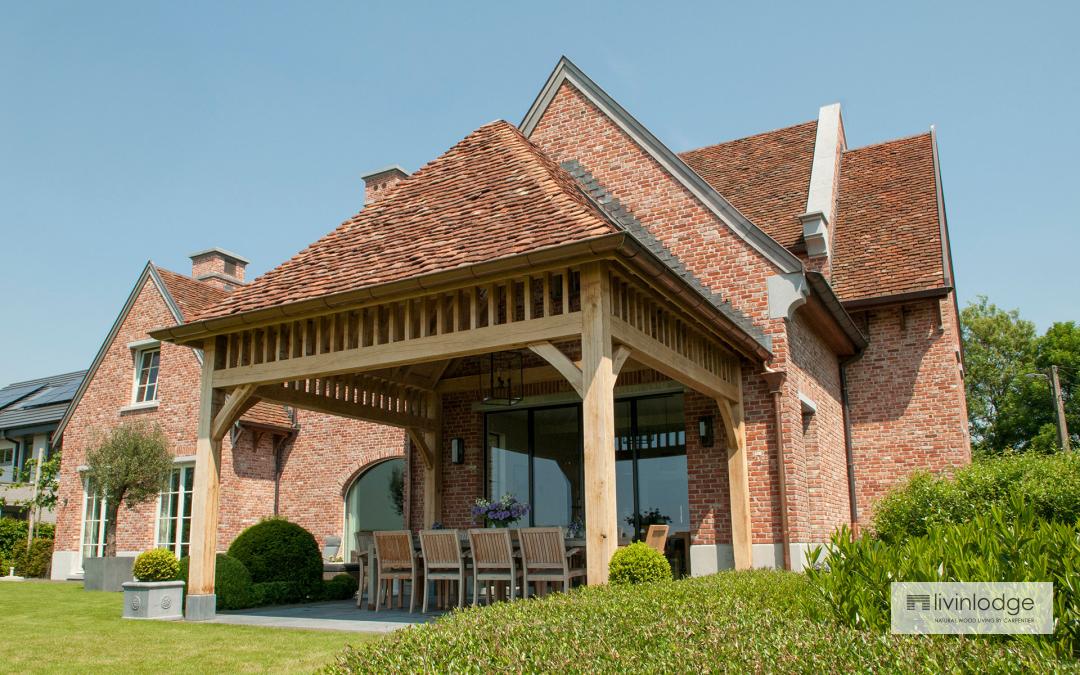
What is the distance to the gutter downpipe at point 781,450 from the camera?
32.3 feet

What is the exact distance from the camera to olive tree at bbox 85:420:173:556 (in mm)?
15844

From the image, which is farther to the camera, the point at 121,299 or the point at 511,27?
the point at 121,299

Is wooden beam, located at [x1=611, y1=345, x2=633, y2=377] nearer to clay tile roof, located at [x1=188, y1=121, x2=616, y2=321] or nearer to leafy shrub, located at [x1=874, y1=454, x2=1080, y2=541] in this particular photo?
clay tile roof, located at [x1=188, y1=121, x2=616, y2=321]

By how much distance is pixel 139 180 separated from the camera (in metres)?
11.1

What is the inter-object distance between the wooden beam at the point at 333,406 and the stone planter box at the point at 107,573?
22.9 ft

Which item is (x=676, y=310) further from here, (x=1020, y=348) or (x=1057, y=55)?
(x=1020, y=348)

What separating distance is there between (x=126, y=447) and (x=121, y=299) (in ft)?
18.9

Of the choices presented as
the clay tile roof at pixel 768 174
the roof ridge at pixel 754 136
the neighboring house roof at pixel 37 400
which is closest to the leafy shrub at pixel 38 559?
the neighboring house roof at pixel 37 400

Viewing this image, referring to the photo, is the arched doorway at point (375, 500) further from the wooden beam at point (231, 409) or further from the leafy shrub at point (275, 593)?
the wooden beam at point (231, 409)

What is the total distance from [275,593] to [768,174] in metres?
11.2

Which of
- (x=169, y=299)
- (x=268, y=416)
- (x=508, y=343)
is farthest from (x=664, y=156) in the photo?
(x=169, y=299)

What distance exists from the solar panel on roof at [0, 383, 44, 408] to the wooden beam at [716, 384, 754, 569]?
2726 cm

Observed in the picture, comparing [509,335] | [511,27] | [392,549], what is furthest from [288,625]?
[511,27]

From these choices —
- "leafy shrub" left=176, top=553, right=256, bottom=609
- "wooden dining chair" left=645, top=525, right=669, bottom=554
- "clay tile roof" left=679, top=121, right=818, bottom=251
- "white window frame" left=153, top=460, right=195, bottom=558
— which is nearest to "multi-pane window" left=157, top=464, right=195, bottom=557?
"white window frame" left=153, top=460, right=195, bottom=558
